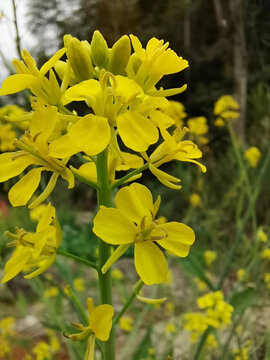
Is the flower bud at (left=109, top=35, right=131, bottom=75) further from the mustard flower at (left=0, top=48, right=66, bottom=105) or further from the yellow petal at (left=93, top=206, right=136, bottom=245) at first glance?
the yellow petal at (left=93, top=206, right=136, bottom=245)

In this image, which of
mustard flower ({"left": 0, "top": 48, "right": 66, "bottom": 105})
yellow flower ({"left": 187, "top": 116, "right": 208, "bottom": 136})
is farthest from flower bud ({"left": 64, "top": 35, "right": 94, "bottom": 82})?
yellow flower ({"left": 187, "top": 116, "right": 208, "bottom": 136})

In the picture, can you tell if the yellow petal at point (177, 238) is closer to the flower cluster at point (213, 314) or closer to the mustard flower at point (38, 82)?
the mustard flower at point (38, 82)

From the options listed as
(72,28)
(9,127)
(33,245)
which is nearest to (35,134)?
(33,245)

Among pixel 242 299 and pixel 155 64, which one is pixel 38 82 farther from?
pixel 242 299

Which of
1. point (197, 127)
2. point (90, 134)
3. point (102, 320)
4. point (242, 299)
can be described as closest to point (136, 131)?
point (90, 134)

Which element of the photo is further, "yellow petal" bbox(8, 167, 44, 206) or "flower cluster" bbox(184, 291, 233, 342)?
"flower cluster" bbox(184, 291, 233, 342)

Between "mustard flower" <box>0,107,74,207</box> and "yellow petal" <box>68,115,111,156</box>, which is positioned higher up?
"yellow petal" <box>68,115,111,156</box>

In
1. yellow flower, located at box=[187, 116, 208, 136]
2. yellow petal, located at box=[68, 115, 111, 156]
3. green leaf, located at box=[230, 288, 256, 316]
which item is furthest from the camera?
yellow flower, located at box=[187, 116, 208, 136]
